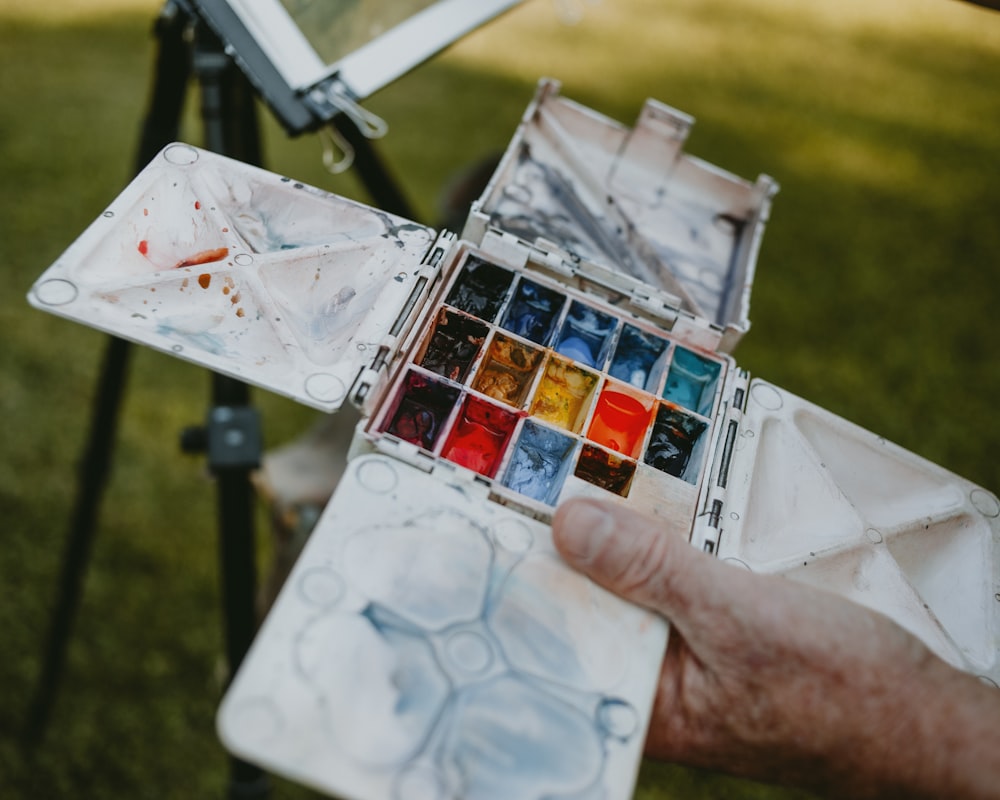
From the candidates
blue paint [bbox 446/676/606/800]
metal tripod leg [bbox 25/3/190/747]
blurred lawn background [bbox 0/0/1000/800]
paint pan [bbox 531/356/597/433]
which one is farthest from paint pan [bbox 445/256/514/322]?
blurred lawn background [bbox 0/0/1000/800]

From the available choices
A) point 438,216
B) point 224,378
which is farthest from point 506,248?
point 438,216

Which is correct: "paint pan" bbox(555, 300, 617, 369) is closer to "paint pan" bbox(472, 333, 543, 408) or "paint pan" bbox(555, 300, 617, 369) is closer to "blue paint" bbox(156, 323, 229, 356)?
"paint pan" bbox(472, 333, 543, 408)

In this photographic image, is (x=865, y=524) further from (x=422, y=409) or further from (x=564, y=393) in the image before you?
(x=422, y=409)

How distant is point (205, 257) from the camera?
3.19ft

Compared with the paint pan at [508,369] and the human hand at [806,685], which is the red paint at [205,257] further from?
the human hand at [806,685]

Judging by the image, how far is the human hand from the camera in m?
0.87

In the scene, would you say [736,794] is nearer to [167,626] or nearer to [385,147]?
[167,626]

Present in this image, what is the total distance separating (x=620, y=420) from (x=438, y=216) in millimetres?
1535

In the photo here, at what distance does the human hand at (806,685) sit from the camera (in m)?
0.87

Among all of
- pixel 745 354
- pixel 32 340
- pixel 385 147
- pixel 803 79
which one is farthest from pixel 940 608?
pixel 803 79

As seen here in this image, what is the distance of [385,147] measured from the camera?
3.51m

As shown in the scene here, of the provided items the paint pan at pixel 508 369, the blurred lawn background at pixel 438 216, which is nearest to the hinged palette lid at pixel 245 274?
the paint pan at pixel 508 369

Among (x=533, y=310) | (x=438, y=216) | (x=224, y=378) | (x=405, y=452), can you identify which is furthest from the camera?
(x=438, y=216)

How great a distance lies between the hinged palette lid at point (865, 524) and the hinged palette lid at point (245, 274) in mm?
503
